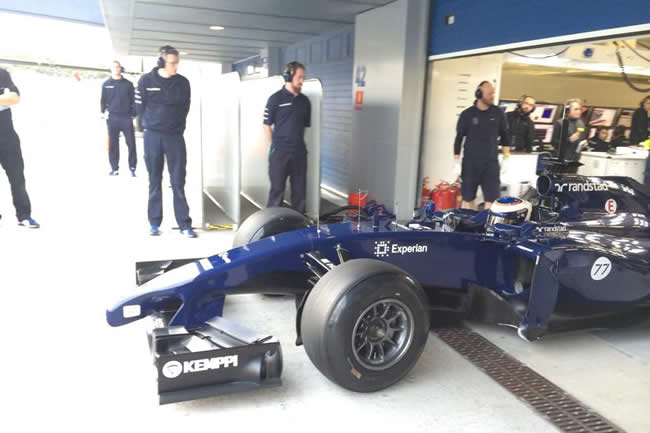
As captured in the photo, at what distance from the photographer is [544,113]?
12.9 m

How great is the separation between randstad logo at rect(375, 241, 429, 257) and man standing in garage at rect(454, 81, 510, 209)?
3.16 metres

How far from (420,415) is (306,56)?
9.01 m

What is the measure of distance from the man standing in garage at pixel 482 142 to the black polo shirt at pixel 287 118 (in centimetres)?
182

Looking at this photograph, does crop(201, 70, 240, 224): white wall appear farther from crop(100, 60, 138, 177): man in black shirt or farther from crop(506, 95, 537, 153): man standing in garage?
crop(506, 95, 537, 153): man standing in garage

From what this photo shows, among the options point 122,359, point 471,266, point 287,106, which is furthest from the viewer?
point 287,106

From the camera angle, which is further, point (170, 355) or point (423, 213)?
point (423, 213)

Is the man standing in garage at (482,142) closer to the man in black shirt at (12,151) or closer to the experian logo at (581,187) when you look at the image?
the experian logo at (581,187)

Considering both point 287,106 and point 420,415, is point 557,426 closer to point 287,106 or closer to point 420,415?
point 420,415

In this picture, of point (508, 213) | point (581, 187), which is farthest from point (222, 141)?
point (581, 187)

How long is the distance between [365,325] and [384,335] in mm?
117

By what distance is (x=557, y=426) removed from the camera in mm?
2402

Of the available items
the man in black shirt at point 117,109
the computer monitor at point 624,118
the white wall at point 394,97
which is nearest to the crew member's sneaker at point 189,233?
the white wall at point 394,97

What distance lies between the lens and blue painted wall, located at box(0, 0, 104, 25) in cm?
1221

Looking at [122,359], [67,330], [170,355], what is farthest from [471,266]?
[67,330]
